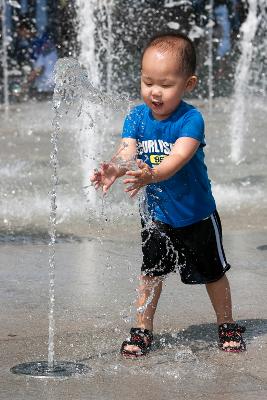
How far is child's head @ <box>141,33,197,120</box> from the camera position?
14.1 feet

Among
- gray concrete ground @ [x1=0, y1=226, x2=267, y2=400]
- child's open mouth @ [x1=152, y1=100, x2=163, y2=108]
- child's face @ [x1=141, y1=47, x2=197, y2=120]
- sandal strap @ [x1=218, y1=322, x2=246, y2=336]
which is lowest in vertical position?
gray concrete ground @ [x1=0, y1=226, x2=267, y2=400]

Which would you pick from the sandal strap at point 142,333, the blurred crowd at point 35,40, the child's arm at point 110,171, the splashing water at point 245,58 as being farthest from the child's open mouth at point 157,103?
the blurred crowd at point 35,40

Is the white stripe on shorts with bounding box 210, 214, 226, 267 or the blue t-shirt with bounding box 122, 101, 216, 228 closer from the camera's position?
the blue t-shirt with bounding box 122, 101, 216, 228

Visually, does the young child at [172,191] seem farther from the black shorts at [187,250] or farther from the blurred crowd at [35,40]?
the blurred crowd at [35,40]

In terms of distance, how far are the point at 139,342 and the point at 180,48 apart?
1.11 metres

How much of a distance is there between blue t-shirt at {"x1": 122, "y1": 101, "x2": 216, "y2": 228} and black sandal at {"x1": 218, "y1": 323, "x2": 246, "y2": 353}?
1.42ft

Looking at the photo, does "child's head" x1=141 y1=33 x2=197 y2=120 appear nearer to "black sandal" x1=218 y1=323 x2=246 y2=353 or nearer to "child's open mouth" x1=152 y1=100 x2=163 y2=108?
"child's open mouth" x1=152 y1=100 x2=163 y2=108

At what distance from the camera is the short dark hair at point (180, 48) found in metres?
4.32

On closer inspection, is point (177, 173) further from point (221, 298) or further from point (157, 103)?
point (221, 298)

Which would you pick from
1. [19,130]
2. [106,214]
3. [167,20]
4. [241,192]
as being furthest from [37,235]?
[167,20]

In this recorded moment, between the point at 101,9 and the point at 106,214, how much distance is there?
11357mm

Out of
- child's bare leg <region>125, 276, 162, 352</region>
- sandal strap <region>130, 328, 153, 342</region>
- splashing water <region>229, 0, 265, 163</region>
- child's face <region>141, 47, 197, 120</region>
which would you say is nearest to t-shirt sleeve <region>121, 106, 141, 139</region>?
child's face <region>141, 47, 197, 120</region>

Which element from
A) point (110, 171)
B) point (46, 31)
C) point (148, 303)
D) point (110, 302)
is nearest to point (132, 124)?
point (110, 171)

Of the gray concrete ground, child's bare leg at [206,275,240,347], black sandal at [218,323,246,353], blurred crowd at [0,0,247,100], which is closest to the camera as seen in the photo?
the gray concrete ground
